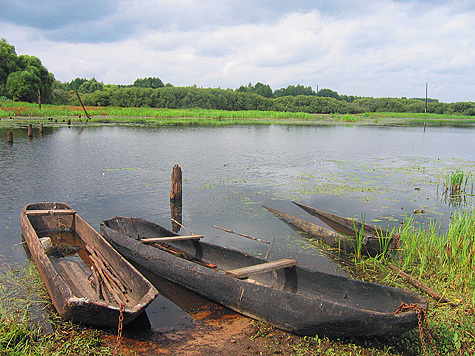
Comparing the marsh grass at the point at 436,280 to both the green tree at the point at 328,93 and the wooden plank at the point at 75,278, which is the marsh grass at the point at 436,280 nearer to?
the wooden plank at the point at 75,278

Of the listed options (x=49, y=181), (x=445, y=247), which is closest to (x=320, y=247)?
(x=445, y=247)

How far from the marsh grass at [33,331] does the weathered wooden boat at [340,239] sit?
15.0 feet

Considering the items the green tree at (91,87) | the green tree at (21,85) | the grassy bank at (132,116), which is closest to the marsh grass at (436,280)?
the grassy bank at (132,116)

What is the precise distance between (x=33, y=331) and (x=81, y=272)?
1693 mm

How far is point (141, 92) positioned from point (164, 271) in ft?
238

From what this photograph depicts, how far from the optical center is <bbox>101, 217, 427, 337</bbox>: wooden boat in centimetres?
383

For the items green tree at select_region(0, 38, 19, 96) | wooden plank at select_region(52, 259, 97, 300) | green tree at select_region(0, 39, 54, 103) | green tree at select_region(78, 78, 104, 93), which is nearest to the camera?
wooden plank at select_region(52, 259, 97, 300)

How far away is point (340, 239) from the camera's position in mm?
6855

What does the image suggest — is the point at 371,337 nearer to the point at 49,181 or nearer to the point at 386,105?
the point at 49,181

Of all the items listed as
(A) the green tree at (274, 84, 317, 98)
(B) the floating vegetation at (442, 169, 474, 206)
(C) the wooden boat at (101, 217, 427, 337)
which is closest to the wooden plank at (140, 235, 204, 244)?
(C) the wooden boat at (101, 217, 427, 337)

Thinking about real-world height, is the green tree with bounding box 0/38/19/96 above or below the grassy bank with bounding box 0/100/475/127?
above

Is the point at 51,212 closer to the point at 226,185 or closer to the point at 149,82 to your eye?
the point at 226,185

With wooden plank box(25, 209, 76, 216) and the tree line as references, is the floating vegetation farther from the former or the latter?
the tree line

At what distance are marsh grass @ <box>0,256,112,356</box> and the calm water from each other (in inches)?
38.0
